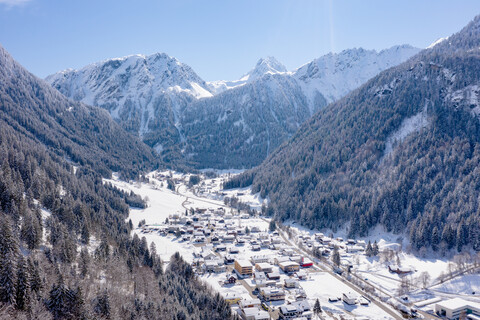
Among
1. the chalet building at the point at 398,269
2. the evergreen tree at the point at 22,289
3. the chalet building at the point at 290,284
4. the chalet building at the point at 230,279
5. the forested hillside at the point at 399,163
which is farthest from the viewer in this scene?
the forested hillside at the point at 399,163

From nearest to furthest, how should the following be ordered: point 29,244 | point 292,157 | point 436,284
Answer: point 29,244 < point 436,284 < point 292,157

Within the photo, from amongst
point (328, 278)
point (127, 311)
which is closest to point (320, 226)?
point (328, 278)

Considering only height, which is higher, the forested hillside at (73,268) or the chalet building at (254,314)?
the forested hillside at (73,268)

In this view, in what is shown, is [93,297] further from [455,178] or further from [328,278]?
[455,178]

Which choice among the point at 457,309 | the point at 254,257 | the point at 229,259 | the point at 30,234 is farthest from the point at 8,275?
the point at 457,309

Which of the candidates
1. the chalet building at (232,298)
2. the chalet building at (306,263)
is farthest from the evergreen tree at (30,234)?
the chalet building at (306,263)

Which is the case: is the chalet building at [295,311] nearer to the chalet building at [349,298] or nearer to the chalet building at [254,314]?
the chalet building at [254,314]

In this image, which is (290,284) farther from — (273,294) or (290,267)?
(290,267)
